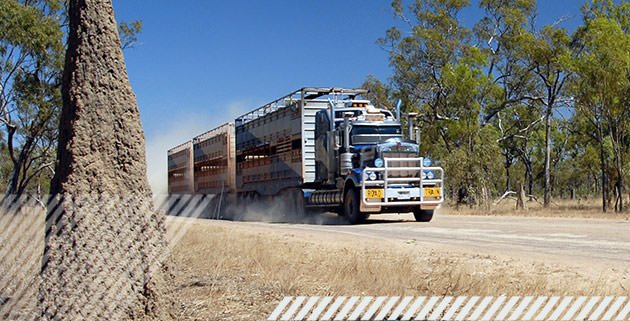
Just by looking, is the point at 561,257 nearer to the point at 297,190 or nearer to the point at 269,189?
the point at 297,190

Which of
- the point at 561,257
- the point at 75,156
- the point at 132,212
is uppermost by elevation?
the point at 75,156

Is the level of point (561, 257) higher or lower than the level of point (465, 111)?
lower

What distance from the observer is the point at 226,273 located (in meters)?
7.52

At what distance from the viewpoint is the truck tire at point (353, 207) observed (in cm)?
2083

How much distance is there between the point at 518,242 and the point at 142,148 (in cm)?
959

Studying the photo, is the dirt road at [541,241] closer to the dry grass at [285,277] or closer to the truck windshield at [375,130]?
the dry grass at [285,277]

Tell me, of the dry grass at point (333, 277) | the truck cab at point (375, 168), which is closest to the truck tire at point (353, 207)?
Answer: the truck cab at point (375, 168)

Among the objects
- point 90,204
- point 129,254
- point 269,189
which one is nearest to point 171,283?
point 129,254

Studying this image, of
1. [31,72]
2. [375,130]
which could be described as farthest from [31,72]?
[375,130]

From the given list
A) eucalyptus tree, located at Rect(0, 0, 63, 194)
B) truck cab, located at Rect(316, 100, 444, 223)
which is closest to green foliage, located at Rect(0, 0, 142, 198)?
eucalyptus tree, located at Rect(0, 0, 63, 194)

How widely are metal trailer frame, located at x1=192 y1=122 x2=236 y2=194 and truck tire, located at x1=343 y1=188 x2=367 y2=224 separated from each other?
9.77 m

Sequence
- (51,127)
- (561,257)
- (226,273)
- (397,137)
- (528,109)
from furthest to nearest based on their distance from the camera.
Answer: (528,109)
(51,127)
(397,137)
(561,257)
(226,273)

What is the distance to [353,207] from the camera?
827 inches

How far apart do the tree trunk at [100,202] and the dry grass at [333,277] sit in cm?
60
